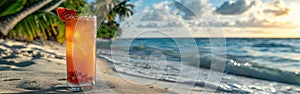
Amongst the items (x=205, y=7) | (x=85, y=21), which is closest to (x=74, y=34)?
(x=85, y=21)

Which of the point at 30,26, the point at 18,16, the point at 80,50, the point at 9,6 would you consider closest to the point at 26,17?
the point at 9,6

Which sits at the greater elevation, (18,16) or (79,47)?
(18,16)

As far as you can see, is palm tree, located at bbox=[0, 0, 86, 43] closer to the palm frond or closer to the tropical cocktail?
the palm frond

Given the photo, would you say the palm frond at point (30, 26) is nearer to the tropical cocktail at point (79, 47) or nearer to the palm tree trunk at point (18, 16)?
the palm tree trunk at point (18, 16)

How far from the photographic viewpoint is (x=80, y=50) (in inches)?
73.4

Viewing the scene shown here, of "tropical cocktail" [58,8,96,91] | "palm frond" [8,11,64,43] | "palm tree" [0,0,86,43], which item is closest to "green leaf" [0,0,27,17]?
"palm tree" [0,0,86,43]

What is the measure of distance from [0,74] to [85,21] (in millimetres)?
1086

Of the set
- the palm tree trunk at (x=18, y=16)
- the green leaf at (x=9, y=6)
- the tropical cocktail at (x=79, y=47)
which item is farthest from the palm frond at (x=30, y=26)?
the tropical cocktail at (x=79, y=47)

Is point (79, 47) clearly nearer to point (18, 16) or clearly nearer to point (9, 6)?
point (18, 16)

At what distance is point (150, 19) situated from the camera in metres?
2.10

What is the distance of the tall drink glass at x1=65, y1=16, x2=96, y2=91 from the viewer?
1.85m

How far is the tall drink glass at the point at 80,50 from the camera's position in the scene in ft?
6.06

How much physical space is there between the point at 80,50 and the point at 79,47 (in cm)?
2

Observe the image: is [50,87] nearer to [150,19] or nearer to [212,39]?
[150,19]
